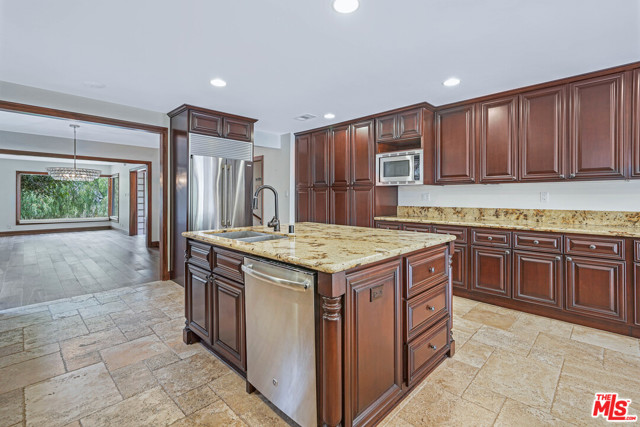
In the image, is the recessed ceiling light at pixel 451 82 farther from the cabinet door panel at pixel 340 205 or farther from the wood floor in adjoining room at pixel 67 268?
the wood floor in adjoining room at pixel 67 268

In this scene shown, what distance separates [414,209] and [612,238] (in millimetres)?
2195

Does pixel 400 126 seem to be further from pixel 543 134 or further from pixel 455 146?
pixel 543 134

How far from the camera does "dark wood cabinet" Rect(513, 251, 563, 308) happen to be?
282 centimetres

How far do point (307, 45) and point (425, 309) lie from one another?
7.08 ft

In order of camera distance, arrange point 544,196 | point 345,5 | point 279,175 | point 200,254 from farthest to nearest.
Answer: point 279,175 < point 544,196 < point 200,254 < point 345,5

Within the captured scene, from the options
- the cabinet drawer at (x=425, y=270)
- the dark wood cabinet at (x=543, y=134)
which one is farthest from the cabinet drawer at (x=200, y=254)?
the dark wood cabinet at (x=543, y=134)

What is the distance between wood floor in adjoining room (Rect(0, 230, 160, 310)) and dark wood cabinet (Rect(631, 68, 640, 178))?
18.6 ft

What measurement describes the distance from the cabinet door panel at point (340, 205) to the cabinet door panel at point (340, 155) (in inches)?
4.5

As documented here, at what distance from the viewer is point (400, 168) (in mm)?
3934

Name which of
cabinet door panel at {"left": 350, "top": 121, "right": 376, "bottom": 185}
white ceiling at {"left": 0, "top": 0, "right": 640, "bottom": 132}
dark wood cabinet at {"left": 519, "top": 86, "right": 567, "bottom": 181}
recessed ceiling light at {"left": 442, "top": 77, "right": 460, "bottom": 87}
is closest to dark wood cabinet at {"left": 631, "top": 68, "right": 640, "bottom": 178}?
white ceiling at {"left": 0, "top": 0, "right": 640, "bottom": 132}

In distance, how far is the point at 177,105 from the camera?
3875 mm

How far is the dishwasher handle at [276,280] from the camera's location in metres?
1.35

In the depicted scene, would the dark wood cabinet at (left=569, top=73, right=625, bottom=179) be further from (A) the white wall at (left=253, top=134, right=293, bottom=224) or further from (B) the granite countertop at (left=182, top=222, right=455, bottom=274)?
(A) the white wall at (left=253, top=134, right=293, bottom=224)

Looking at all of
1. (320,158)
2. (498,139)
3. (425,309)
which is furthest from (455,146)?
(425,309)
